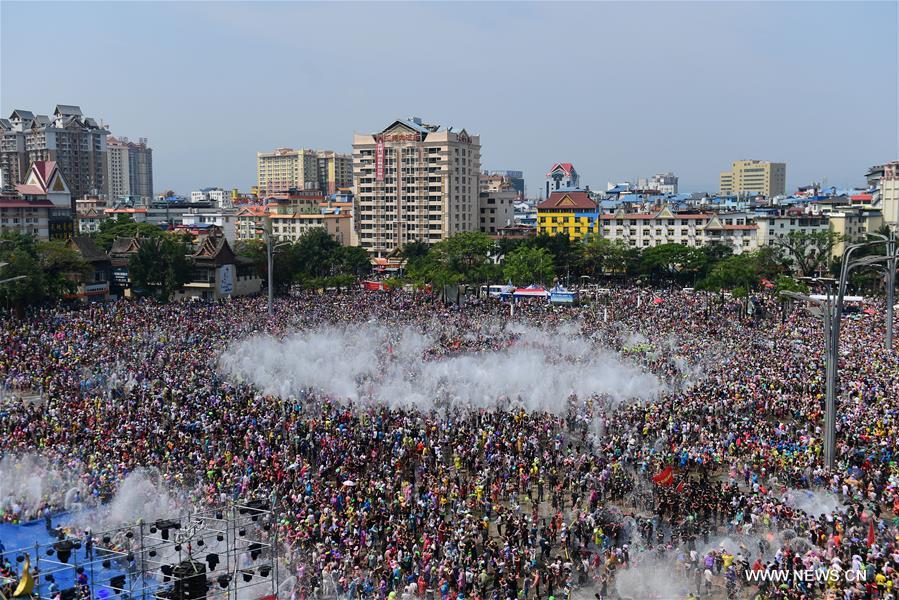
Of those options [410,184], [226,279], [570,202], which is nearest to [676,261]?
[570,202]

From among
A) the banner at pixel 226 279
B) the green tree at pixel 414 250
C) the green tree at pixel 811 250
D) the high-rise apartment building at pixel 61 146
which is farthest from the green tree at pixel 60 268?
the high-rise apartment building at pixel 61 146

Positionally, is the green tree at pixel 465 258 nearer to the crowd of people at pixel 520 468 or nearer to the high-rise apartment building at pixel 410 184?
the high-rise apartment building at pixel 410 184

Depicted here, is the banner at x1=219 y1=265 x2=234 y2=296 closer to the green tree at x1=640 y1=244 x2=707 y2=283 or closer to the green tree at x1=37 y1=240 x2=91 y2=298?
the green tree at x1=37 y1=240 x2=91 y2=298

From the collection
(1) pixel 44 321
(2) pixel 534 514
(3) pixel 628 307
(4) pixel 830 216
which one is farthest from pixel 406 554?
(4) pixel 830 216

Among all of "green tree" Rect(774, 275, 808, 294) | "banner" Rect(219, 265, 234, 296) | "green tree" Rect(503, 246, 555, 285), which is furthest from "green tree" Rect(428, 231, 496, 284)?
"green tree" Rect(774, 275, 808, 294)

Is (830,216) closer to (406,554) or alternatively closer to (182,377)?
(182,377)

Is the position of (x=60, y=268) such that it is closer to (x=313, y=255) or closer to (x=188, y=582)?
(x=313, y=255)
